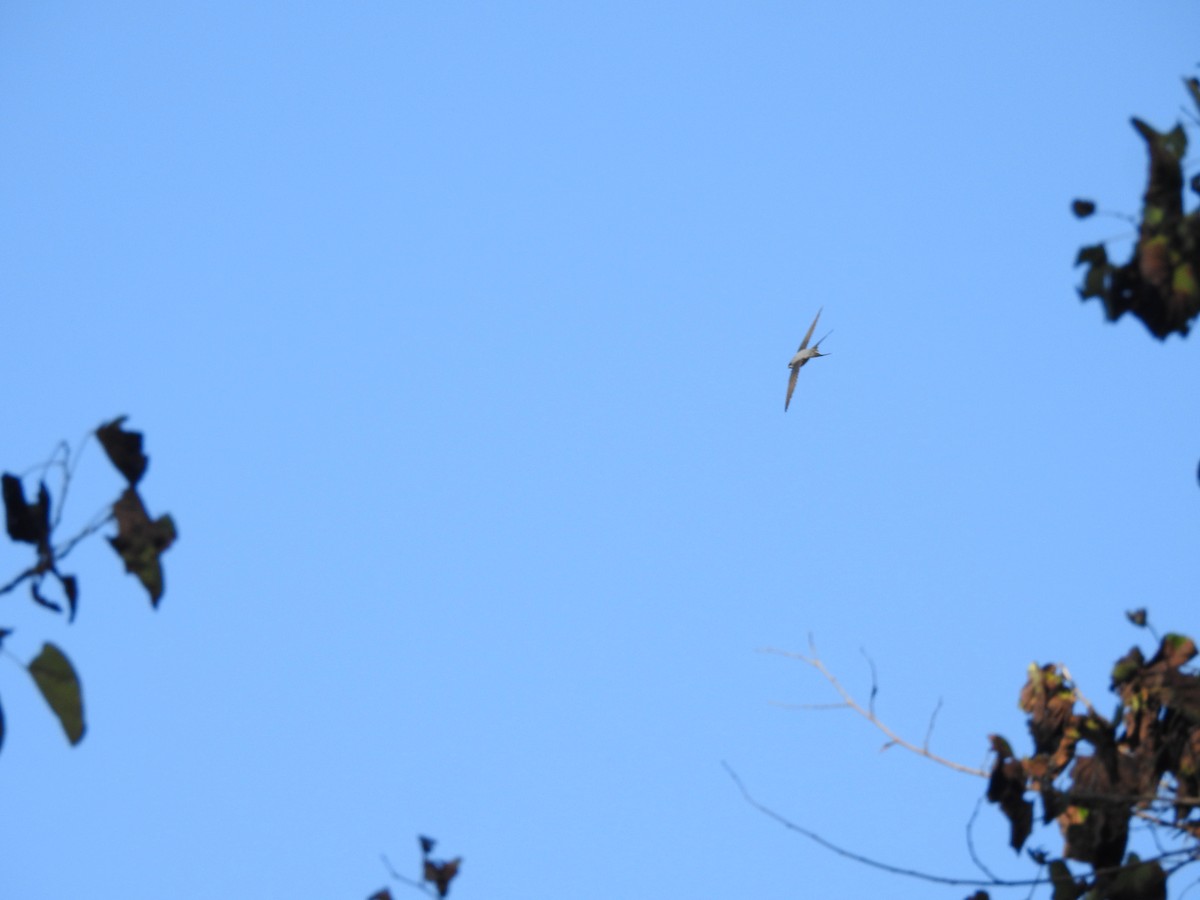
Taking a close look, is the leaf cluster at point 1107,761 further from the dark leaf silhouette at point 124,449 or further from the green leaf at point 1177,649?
the dark leaf silhouette at point 124,449

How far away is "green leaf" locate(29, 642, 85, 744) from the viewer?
9.71 ft

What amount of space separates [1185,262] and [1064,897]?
2472mm

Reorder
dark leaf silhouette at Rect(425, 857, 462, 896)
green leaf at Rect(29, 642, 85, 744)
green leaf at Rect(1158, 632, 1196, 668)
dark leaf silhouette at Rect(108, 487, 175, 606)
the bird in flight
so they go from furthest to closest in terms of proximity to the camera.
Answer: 1. the bird in flight
2. green leaf at Rect(1158, 632, 1196, 668)
3. dark leaf silhouette at Rect(425, 857, 462, 896)
4. dark leaf silhouette at Rect(108, 487, 175, 606)
5. green leaf at Rect(29, 642, 85, 744)

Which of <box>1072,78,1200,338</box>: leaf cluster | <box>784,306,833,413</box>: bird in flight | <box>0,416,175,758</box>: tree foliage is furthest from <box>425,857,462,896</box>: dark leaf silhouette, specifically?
<box>784,306,833,413</box>: bird in flight

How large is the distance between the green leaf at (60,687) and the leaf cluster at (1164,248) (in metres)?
3.40

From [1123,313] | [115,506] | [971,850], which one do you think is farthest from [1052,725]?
[115,506]

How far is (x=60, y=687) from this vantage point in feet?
9.75

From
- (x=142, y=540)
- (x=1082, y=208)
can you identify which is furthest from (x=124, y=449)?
(x=1082, y=208)

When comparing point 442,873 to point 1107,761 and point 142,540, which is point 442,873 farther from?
point 1107,761

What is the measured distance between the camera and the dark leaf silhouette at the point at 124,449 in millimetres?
3125

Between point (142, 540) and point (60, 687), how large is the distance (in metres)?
0.41

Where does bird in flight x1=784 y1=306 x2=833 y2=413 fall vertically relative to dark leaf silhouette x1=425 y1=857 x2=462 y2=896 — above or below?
above

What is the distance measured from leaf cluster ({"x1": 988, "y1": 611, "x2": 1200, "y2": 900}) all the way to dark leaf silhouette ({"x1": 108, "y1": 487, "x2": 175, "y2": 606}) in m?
3.41

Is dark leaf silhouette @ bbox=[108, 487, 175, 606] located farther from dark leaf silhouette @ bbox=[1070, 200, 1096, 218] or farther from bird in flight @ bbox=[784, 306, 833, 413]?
bird in flight @ bbox=[784, 306, 833, 413]
